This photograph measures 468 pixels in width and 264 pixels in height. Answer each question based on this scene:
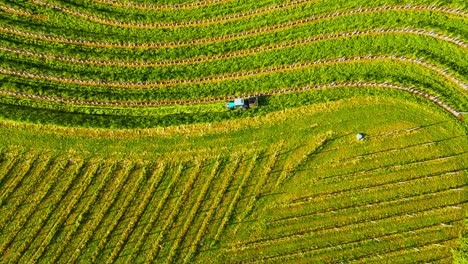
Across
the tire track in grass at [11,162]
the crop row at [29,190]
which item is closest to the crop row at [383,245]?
the crop row at [29,190]

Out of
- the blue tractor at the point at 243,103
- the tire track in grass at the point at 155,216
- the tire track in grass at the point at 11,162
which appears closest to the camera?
the tire track in grass at the point at 155,216

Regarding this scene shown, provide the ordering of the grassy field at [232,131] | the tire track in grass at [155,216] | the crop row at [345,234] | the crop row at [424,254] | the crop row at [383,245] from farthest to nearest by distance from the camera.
Answer: the tire track in grass at [155,216] < the grassy field at [232,131] < the crop row at [345,234] < the crop row at [383,245] < the crop row at [424,254]

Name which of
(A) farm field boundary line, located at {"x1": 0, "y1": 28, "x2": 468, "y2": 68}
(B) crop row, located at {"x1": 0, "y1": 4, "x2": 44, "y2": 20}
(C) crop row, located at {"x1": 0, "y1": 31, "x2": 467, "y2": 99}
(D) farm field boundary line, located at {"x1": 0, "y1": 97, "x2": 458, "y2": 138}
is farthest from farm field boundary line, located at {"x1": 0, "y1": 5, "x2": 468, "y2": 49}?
(D) farm field boundary line, located at {"x1": 0, "y1": 97, "x2": 458, "y2": 138}

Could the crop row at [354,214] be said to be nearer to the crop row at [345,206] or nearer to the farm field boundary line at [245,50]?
the crop row at [345,206]

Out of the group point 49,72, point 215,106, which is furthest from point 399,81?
point 49,72

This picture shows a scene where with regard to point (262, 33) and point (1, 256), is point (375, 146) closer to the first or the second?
point (262, 33)

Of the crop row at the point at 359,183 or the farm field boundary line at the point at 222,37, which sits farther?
the farm field boundary line at the point at 222,37

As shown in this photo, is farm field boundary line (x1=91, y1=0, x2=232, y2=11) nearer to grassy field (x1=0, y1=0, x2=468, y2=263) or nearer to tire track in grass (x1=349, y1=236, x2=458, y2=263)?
grassy field (x1=0, y1=0, x2=468, y2=263)

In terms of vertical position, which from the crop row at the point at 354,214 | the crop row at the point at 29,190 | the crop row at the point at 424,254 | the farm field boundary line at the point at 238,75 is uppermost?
the farm field boundary line at the point at 238,75
